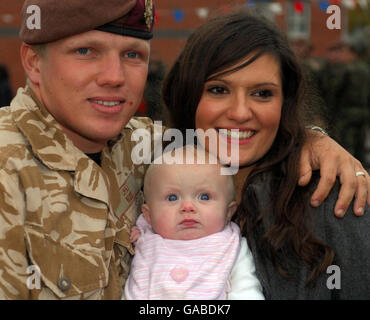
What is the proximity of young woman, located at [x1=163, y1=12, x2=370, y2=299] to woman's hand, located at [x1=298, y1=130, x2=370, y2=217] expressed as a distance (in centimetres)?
4

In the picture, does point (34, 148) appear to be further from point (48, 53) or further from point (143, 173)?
point (143, 173)

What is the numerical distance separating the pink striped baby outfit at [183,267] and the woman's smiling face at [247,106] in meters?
0.52

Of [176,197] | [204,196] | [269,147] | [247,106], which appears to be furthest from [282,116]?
[176,197]

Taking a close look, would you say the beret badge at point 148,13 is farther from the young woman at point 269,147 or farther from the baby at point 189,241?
the baby at point 189,241

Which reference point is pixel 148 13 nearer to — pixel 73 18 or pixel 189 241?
pixel 73 18

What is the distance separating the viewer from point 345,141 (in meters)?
10.1

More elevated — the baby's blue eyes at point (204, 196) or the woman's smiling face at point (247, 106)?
the woman's smiling face at point (247, 106)

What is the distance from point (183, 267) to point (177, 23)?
793 inches

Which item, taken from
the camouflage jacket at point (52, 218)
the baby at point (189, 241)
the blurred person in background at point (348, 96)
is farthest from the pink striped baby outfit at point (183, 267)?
the blurred person in background at point (348, 96)

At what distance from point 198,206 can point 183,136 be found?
2.10ft

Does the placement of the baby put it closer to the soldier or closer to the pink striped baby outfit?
the pink striped baby outfit

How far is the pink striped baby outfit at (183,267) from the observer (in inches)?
94.8

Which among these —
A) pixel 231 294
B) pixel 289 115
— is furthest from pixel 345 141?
pixel 231 294

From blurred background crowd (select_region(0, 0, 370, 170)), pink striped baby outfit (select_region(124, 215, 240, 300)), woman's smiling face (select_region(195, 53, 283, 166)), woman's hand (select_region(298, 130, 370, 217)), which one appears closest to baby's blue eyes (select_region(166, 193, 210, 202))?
pink striped baby outfit (select_region(124, 215, 240, 300))
